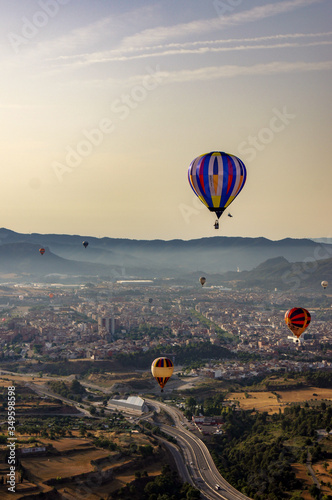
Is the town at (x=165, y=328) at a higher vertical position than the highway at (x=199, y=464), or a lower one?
higher

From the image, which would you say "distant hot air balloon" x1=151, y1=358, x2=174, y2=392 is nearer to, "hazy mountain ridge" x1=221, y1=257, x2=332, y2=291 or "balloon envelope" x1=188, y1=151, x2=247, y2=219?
"balloon envelope" x1=188, y1=151, x2=247, y2=219

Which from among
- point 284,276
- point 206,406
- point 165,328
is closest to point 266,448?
point 206,406

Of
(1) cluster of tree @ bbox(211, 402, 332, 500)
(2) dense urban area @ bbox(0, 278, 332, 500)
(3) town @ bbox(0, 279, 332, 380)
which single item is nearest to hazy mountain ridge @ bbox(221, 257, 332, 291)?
(3) town @ bbox(0, 279, 332, 380)

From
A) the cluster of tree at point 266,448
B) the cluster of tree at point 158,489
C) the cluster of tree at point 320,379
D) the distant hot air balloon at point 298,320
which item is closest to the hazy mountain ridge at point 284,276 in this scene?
the cluster of tree at point 320,379

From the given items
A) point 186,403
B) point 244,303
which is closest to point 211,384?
point 186,403

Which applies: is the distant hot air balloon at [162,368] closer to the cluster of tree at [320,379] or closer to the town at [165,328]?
the cluster of tree at [320,379]
